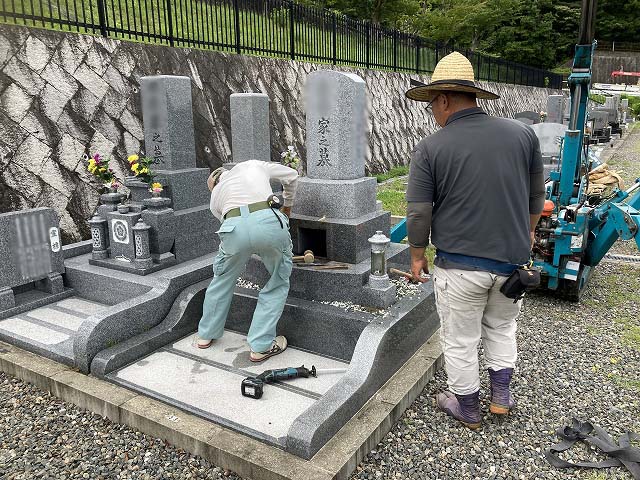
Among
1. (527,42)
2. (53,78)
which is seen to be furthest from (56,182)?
(527,42)

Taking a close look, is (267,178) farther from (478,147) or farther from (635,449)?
(635,449)

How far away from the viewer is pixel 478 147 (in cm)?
303

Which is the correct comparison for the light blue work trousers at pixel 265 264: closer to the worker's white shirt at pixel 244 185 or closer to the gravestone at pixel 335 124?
the worker's white shirt at pixel 244 185

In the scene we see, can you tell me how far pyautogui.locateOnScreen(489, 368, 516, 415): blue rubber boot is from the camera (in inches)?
138

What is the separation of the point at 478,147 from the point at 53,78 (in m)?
6.04

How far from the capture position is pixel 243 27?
10883 mm

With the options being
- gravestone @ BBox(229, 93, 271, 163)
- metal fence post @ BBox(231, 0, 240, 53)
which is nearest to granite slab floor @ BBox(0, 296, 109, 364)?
gravestone @ BBox(229, 93, 271, 163)

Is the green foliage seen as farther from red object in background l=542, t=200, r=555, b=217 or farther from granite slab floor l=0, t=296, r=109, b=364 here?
granite slab floor l=0, t=296, r=109, b=364

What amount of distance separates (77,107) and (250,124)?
2570mm

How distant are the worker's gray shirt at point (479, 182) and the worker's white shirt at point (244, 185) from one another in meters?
1.36

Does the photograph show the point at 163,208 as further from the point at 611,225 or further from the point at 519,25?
the point at 519,25

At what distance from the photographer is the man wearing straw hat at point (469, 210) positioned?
9.99 ft

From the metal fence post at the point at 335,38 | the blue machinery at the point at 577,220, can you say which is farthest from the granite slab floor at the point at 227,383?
the metal fence post at the point at 335,38

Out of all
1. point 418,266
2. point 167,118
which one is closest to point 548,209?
point 418,266
